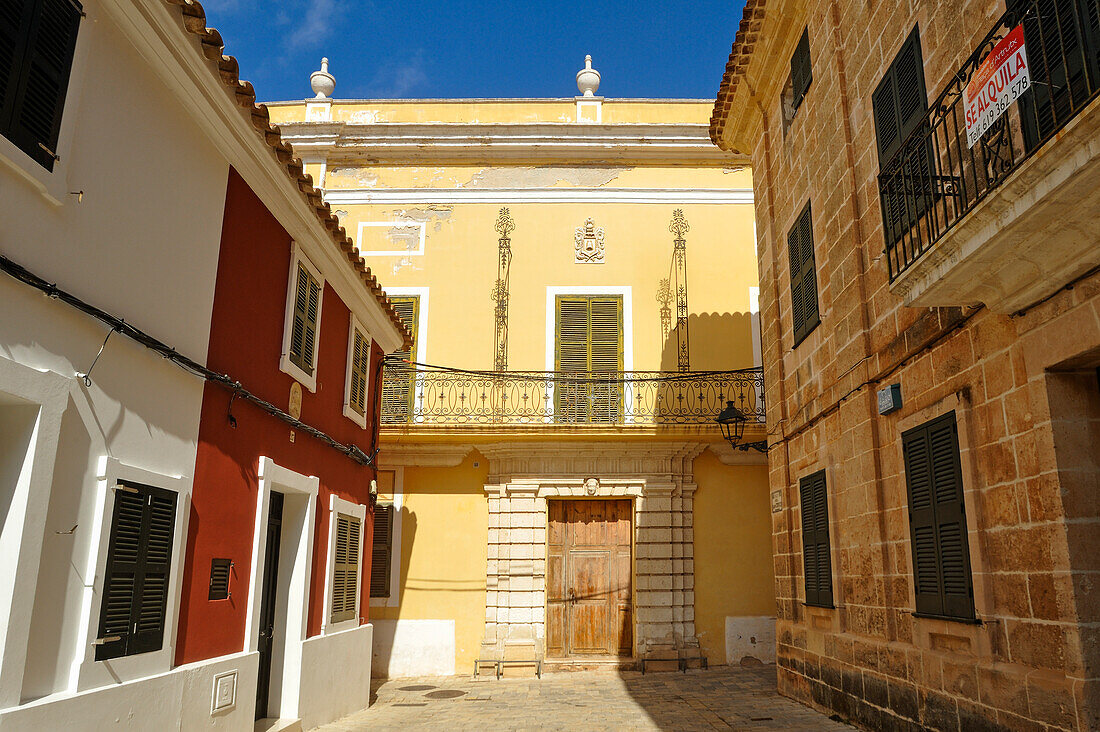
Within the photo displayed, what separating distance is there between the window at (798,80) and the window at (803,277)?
1.36 meters

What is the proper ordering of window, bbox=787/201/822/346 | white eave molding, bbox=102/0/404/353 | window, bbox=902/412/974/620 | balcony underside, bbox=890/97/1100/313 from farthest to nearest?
window, bbox=787/201/822/346
window, bbox=902/412/974/620
white eave molding, bbox=102/0/404/353
balcony underside, bbox=890/97/1100/313

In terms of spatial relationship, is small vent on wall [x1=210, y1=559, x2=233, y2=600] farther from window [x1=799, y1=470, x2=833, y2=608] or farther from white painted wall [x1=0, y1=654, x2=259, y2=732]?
window [x1=799, y1=470, x2=833, y2=608]

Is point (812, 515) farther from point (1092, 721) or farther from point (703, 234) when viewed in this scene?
point (703, 234)

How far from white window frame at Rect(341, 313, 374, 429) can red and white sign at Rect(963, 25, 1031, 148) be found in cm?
698

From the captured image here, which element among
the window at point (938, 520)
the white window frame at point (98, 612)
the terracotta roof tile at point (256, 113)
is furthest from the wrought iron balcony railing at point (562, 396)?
the white window frame at point (98, 612)

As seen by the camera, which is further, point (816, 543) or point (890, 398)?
point (816, 543)

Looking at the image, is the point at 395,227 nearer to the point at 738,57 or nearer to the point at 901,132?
the point at 738,57

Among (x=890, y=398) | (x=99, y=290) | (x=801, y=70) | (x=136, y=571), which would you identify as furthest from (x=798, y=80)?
(x=136, y=571)

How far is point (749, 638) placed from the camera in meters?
13.7

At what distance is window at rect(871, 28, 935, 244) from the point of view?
6375 millimetres

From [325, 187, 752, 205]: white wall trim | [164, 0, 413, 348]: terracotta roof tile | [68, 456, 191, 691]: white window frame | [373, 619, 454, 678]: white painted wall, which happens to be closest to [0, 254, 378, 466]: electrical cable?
[68, 456, 191, 691]: white window frame

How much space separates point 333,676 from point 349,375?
130 inches

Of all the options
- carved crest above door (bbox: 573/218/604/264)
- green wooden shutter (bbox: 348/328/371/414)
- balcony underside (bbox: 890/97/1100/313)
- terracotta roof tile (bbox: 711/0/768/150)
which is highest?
terracotta roof tile (bbox: 711/0/768/150)

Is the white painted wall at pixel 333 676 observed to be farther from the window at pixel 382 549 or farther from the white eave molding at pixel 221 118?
the white eave molding at pixel 221 118
